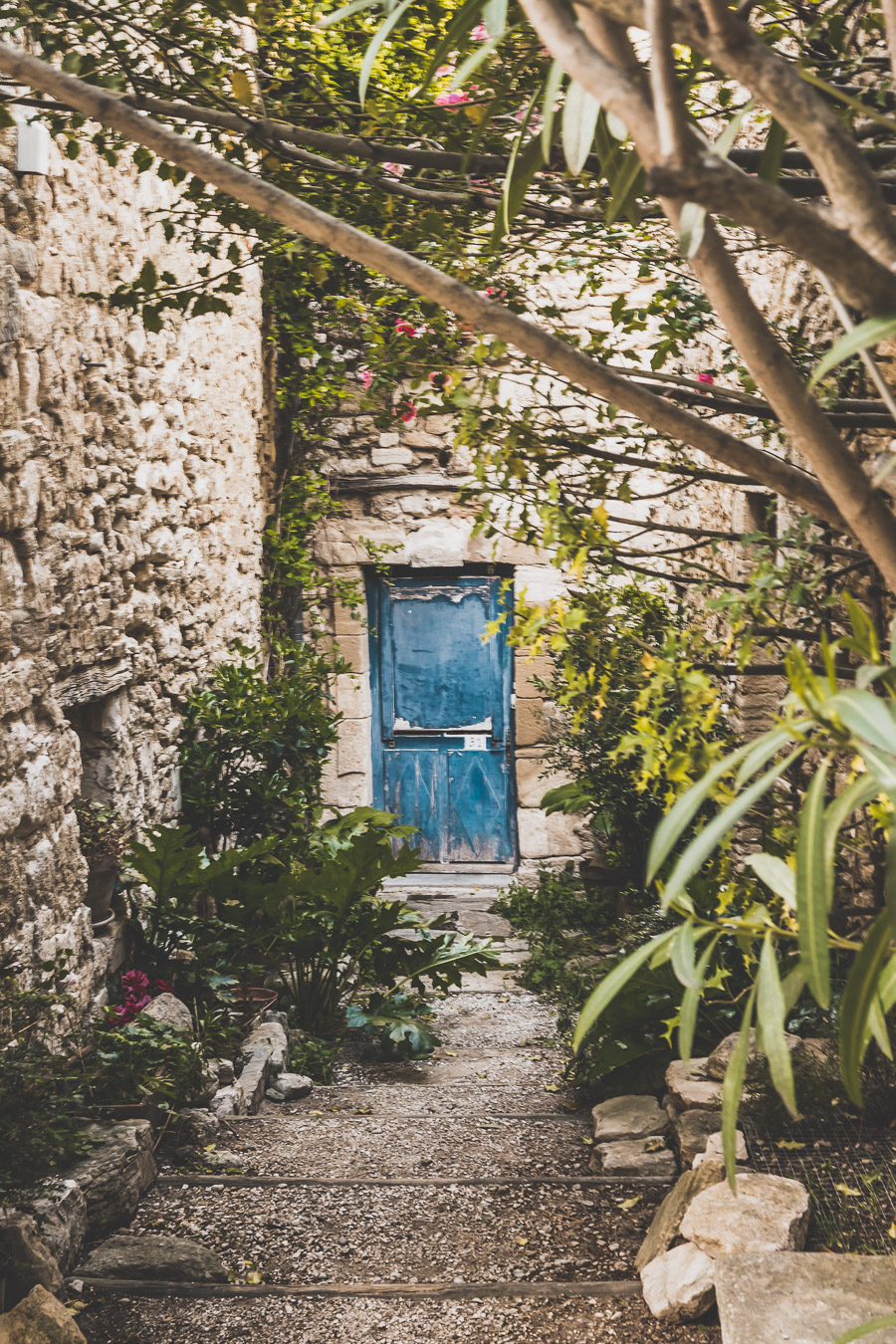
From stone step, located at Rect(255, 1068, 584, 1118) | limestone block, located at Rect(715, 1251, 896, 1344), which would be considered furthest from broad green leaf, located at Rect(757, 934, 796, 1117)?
stone step, located at Rect(255, 1068, 584, 1118)

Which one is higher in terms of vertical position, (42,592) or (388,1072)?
(42,592)

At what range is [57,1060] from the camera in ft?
7.93

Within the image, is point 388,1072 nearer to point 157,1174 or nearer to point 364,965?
point 364,965

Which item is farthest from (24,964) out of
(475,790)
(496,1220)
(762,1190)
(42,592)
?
(475,790)

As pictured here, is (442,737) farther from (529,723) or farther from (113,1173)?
(113,1173)

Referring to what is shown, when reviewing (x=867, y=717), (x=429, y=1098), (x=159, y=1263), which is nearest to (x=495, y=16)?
(x=867, y=717)

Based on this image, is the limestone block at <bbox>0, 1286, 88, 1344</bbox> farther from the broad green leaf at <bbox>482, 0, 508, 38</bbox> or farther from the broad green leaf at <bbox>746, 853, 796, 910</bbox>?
the broad green leaf at <bbox>482, 0, 508, 38</bbox>

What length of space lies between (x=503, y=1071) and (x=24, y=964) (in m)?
1.95

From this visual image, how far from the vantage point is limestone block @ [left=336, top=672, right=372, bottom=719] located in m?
6.62

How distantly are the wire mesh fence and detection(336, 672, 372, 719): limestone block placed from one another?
14.4 feet

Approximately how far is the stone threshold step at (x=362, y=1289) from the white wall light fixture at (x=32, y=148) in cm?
276

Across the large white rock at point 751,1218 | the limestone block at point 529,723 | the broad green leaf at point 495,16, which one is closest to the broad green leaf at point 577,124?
the broad green leaf at point 495,16

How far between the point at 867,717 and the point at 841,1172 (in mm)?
2073

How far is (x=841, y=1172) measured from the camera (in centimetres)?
228
